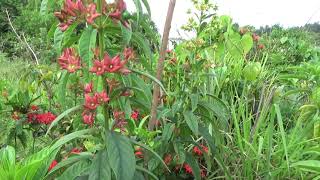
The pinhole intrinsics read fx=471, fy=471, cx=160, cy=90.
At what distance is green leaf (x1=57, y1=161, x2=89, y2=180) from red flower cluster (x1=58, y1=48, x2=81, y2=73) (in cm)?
35

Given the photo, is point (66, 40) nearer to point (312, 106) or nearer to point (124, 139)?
point (124, 139)

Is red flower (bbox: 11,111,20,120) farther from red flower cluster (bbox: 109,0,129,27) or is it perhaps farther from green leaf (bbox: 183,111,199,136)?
red flower cluster (bbox: 109,0,129,27)

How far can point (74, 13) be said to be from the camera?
148 centimetres

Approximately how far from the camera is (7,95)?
2.72 m

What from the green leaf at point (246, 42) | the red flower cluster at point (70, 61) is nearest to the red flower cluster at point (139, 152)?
the red flower cluster at point (70, 61)

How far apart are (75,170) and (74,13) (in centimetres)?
53

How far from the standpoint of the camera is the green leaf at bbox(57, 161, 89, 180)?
159 centimetres

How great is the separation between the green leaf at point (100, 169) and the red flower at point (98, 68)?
28 centimetres

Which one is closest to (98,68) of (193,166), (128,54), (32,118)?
(128,54)

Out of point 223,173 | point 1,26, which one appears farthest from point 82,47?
point 1,26

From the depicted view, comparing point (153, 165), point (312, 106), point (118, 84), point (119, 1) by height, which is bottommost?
point (153, 165)

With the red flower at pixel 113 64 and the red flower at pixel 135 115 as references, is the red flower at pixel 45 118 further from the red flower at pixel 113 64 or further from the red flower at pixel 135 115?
the red flower at pixel 113 64

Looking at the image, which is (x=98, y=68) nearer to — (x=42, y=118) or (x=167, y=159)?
(x=167, y=159)

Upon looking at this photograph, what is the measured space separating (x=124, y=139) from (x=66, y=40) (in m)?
0.40
